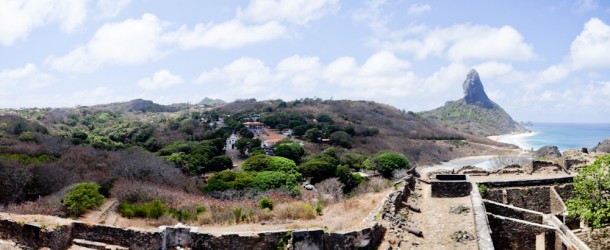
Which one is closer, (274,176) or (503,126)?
(274,176)

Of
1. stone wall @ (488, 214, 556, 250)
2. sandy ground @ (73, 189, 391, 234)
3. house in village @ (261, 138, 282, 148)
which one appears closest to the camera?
stone wall @ (488, 214, 556, 250)

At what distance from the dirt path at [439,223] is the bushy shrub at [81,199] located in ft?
50.5

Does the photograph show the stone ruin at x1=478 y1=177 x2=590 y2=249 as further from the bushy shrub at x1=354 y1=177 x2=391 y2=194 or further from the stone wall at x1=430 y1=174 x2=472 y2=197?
the bushy shrub at x1=354 y1=177 x2=391 y2=194

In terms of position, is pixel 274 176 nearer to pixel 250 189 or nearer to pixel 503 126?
pixel 250 189

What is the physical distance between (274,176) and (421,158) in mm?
40691

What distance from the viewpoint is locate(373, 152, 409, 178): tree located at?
4478 cm

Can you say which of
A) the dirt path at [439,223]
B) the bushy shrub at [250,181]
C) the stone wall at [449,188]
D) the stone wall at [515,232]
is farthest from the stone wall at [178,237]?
the bushy shrub at [250,181]

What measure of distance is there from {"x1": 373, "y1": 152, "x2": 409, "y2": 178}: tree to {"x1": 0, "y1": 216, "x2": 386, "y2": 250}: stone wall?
33662 mm

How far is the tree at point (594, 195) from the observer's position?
13094 millimetres

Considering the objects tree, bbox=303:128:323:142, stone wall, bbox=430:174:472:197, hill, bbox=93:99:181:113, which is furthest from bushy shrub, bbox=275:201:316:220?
hill, bbox=93:99:181:113

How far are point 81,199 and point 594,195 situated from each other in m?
20.8

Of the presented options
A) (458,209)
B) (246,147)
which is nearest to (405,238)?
(458,209)

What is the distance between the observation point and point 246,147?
175 ft

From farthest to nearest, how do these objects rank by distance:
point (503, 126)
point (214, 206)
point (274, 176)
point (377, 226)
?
point (503, 126)
point (274, 176)
point (214, 206)
point (377, 226)
